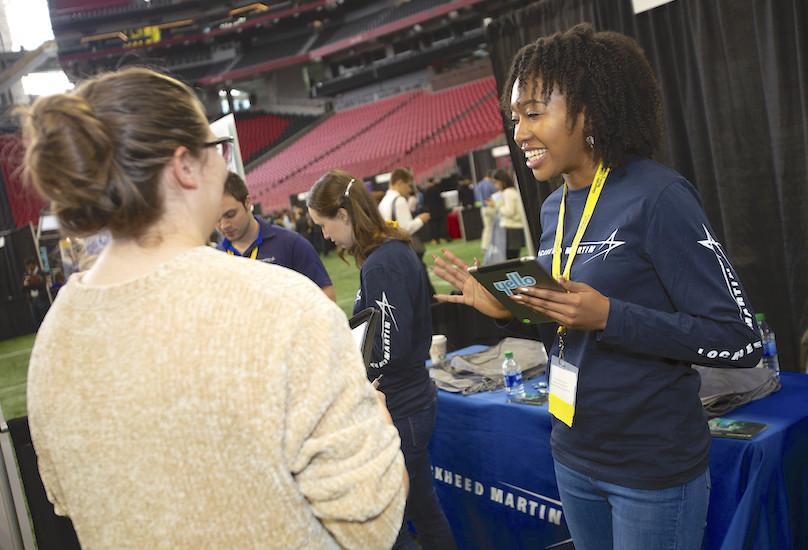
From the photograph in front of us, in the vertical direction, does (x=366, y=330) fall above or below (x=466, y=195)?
above

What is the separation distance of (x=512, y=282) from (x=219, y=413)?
0.76 metres

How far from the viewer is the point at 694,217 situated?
4.16 feet

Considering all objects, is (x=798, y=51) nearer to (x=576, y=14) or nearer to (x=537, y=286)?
(x=576, y=14)

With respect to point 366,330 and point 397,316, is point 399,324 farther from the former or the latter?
point 366,330

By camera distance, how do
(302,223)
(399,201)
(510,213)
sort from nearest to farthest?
1. (399,201)
2. (510,213)
3. (302,223)

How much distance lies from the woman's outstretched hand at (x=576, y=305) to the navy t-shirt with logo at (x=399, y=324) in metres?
0.92

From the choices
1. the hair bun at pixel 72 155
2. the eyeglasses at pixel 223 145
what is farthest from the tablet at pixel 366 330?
the hair bun at pixel 72 155

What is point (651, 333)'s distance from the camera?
1268mm

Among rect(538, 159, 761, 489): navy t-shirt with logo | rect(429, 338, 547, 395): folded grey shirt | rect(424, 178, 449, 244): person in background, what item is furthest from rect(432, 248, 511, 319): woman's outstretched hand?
rect(424, 178, 449, 244): person in background

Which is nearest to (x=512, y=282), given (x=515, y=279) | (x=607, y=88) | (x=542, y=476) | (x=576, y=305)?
(x=515, y=279)

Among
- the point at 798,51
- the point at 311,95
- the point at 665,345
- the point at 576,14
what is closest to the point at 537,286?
the point at 665,345

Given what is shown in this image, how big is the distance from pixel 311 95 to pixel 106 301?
86.7 ft

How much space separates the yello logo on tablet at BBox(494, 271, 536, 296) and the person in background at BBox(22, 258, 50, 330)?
3622 millimetres

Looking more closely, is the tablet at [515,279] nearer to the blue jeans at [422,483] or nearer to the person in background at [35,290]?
the blue jeans at [422,483]
